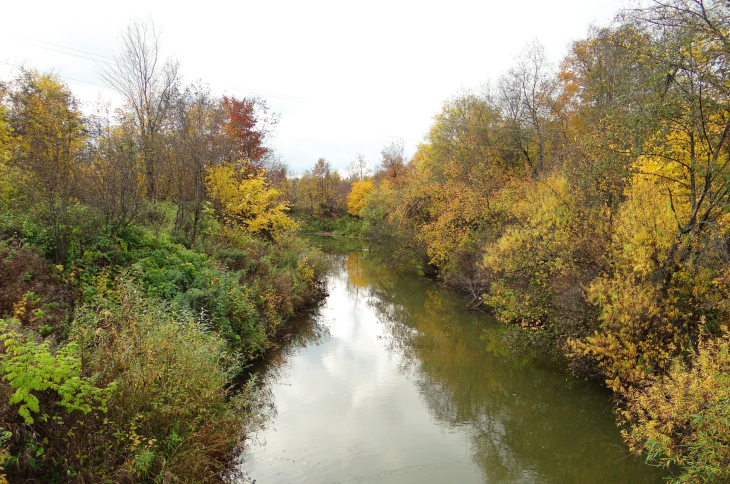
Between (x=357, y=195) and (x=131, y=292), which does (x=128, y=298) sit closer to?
(x=131, y=292)

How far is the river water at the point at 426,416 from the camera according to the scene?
6586mm

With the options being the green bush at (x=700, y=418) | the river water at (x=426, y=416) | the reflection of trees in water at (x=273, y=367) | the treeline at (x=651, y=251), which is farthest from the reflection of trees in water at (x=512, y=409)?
the reflection of trees in water at (x=273, y=367)

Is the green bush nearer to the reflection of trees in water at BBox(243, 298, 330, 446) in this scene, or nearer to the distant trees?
the reflection of trees in water at BBox(243, 298, 330, 446)

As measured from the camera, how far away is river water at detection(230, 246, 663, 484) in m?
6.59

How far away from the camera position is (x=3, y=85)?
16734mm

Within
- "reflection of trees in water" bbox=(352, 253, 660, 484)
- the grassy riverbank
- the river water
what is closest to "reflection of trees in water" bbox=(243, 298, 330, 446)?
the river water

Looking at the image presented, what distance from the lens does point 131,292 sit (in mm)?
7309

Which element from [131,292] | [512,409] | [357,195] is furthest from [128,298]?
[357,195]

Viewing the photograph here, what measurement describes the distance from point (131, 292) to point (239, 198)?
9925mm

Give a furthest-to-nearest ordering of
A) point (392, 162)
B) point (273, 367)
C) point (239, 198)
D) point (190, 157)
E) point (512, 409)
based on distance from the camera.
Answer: point (392, 162), point (239, 198), point (190, 157), point (273, 367), point (512, 409)

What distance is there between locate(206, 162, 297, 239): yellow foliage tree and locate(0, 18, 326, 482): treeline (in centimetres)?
6

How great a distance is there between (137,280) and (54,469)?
16.6 feet

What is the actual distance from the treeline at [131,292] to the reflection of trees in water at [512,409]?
14.6 feet

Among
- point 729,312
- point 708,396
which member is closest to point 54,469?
point 708,396
